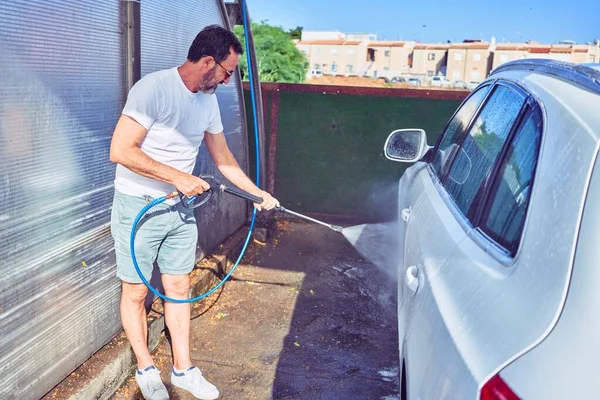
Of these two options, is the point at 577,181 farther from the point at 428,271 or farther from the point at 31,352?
the point at 31,352

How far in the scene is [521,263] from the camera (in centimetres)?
148

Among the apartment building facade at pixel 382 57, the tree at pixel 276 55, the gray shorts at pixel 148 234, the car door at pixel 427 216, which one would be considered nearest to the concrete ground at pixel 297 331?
the gray shorts at pixel 148 234

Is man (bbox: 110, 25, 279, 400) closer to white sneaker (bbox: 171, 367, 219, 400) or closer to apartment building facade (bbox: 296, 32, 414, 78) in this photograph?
white sneaker (bbox: 171, 367, 219, 400)

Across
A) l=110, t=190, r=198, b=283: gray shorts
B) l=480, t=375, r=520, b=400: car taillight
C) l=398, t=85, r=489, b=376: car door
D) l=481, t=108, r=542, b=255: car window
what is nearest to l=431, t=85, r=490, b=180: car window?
l=398, t=85, r=489, b=376: car door

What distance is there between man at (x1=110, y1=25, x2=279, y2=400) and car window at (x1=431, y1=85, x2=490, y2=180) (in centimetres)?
107

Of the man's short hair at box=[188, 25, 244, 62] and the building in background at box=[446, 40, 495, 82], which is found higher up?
the building in background at box=[446, 40, 495, 82]

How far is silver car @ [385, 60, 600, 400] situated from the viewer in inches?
48.4

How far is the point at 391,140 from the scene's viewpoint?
13.5ft

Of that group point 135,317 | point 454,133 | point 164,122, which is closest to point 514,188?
point 454,133

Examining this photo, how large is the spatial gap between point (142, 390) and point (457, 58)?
8332cm

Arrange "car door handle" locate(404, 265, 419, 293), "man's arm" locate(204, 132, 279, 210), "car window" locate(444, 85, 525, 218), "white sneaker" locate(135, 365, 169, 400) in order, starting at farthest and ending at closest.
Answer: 1. "man's arm" locate(204, 132, 279, 210)
2. "white sneaker" locate(135, 365, 169, 400)
3. "car window" locate(444, 85, 525, 218)
4. "car door handle" locate(404, 265, 419, 293)

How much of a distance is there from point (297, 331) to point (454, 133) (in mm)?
2033

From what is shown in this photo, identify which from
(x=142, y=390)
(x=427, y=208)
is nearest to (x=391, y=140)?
(x=427, y=208)

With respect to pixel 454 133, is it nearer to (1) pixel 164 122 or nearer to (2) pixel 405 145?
(2) pixel 405 145
